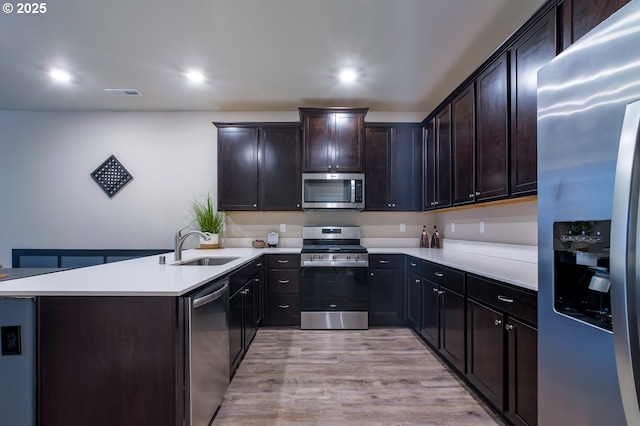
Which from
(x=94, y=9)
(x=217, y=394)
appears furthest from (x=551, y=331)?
(x=94, y=9)

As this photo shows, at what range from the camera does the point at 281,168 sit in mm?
3561

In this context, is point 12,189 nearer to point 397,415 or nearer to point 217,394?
point 217,394

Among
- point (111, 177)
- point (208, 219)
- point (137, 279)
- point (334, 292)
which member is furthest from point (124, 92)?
point (334, 292)

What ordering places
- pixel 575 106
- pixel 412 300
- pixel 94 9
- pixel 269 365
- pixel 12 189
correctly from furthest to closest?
pixel 12 189 → pixel 412 300 → pixel 269 365 → pixel 94 9 → pixel 575 106

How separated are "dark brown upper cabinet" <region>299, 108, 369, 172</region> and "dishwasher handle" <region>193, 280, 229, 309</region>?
1.97 m

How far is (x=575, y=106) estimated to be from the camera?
900 mm

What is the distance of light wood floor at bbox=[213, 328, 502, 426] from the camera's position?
1795 millimetres

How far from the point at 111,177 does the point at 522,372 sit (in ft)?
15.6

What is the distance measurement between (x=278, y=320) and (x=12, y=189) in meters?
4.05

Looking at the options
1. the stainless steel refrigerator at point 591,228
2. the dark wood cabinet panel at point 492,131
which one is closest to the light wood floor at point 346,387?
the stainless steel refrigerator at point 591,228

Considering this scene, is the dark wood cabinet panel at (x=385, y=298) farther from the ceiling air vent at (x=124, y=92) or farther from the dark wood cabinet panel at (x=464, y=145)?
the ceiling air vent at (x=124, y=92)

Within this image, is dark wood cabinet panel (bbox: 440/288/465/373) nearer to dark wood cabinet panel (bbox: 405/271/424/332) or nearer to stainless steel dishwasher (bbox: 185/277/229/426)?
dark wood cabinet panel (bbox: 405/271/424/332)

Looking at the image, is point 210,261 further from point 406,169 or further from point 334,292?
point 406,169

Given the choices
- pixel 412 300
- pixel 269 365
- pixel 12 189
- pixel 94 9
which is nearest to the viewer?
pixel 94 9
